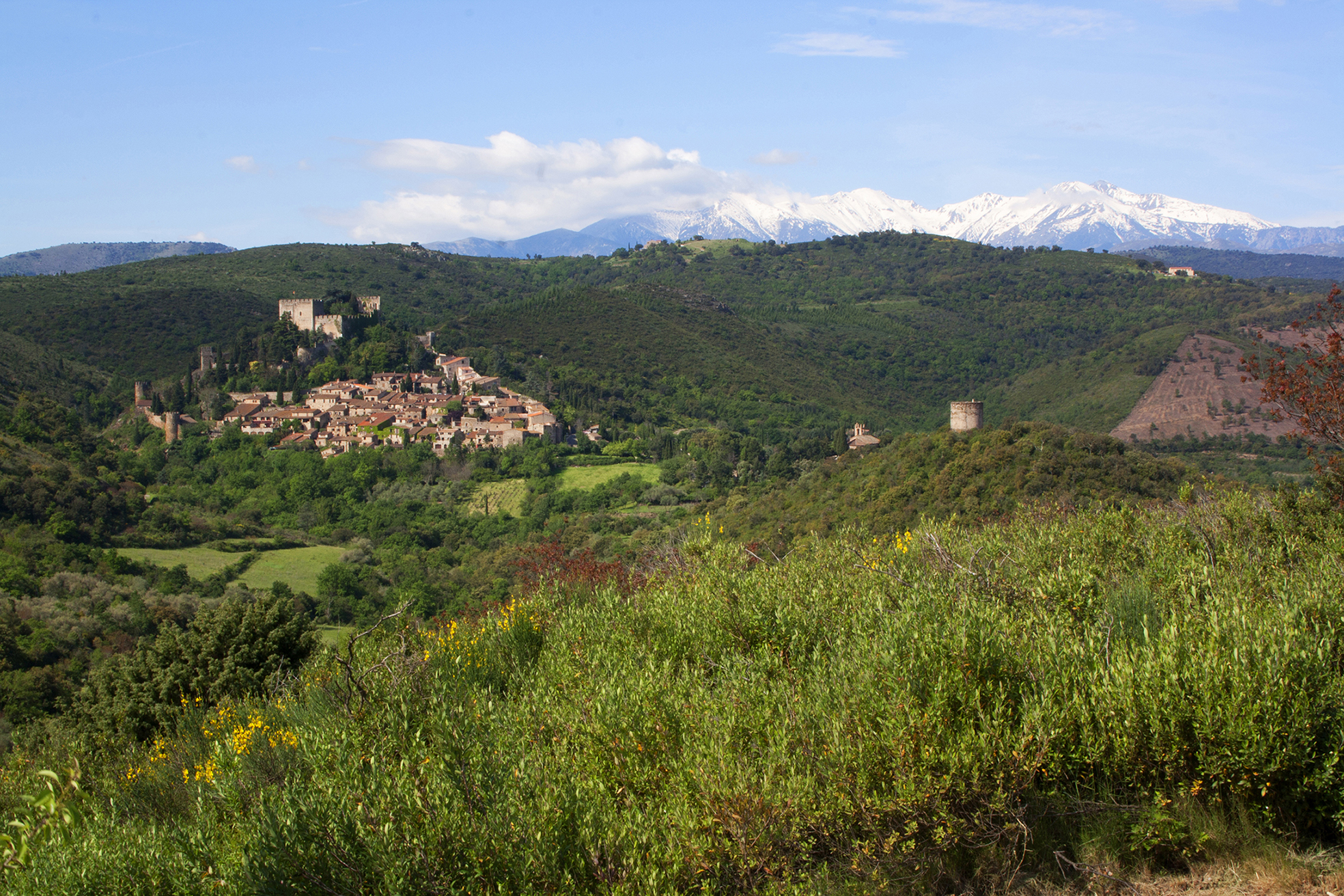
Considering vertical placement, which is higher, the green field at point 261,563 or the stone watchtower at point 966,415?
the stone watchtower at point 966,415

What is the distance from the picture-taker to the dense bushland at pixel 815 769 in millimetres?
4684

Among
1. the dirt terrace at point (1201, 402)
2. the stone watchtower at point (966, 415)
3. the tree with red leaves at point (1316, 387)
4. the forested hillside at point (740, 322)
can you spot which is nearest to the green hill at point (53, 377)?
the forested hillside at point (740, 322)

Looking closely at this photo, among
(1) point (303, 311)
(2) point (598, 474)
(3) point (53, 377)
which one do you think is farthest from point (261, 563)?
(1) point (303, 311)

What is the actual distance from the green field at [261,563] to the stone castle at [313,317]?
32073 mm

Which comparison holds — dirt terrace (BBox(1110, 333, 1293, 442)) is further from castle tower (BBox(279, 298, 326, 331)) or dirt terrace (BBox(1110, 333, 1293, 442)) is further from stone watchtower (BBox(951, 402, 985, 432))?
castle tower (BBox(279, 298, 326, 331))

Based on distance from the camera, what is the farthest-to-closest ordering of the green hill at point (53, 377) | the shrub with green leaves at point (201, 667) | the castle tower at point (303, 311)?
1. the castle tower at point (303, 311)
2. the green hill at point (53, 377)
3. the shrub with green leaves at point (201, 667)

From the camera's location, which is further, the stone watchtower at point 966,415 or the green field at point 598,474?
the green field at point 598,474

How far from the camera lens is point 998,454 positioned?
1120 inches

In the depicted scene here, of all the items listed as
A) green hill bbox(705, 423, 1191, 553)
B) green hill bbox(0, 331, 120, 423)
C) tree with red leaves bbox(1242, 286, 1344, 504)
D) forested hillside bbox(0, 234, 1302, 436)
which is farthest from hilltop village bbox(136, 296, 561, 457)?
tree with red leaves bbox(1242, 286, 1344, 504)

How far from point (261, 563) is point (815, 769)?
1589 inches

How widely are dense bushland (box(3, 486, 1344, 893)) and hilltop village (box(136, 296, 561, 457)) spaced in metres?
52.2

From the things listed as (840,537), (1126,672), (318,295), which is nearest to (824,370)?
(318,295)

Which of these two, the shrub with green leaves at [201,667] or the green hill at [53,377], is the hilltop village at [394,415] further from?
the shrub with green leaves at [201,667]

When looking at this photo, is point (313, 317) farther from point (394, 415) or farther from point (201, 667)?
point (201, 667)
